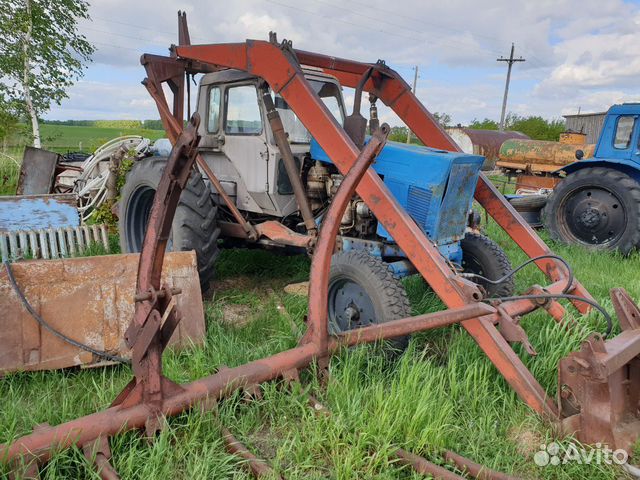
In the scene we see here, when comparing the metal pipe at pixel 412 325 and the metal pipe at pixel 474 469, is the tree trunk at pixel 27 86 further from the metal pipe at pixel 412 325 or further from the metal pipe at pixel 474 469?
the metal pipe at pixel 474 469

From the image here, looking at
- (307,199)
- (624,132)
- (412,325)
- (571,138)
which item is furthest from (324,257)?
(571,138)

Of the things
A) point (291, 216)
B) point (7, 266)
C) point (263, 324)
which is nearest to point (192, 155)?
point (7, 266)

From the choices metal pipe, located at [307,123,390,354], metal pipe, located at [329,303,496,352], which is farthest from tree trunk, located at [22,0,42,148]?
metal pipe, located at [329,303,496,352]

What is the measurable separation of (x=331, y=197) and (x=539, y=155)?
32.5 ft

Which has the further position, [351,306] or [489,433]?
[351,306]

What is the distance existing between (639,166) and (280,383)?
6.20 m

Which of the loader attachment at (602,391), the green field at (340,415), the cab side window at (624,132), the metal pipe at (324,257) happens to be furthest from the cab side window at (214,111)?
the cab side window at (624,132)

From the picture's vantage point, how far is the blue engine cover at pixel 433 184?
3391 mm

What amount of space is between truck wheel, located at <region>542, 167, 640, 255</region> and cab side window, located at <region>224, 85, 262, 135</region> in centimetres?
484

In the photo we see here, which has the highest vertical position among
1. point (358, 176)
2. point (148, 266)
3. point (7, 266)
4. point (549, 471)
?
point (358, 176)

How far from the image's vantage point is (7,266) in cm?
282

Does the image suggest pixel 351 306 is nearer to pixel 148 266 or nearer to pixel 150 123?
pixel 148 266

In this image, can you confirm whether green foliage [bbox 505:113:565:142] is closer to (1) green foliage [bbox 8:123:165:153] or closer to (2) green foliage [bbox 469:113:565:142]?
(2) green foliage [bbox 469:113:565:142]

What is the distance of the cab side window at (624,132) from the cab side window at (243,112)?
5.51m
